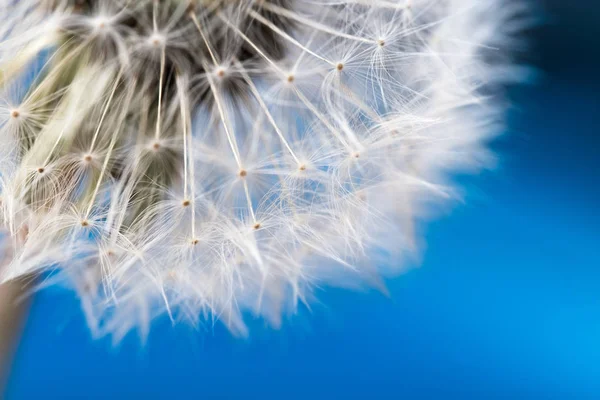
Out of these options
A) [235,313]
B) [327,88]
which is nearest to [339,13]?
[327,88]

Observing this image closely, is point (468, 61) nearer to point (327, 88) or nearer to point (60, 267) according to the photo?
point (327, 88)

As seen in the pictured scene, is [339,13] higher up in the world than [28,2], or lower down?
lower down

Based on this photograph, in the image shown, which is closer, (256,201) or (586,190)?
(256,201)

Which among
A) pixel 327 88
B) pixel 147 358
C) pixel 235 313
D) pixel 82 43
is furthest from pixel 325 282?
pixel 147 358

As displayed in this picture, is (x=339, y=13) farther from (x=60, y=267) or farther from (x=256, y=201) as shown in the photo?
(x=60, y=267)

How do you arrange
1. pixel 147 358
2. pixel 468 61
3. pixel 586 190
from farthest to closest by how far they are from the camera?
pixel 586 190 < pixel 147 358 < pixel 468 61

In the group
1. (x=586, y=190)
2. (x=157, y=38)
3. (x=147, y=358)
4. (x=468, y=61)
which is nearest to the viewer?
(x=157, y=38)
